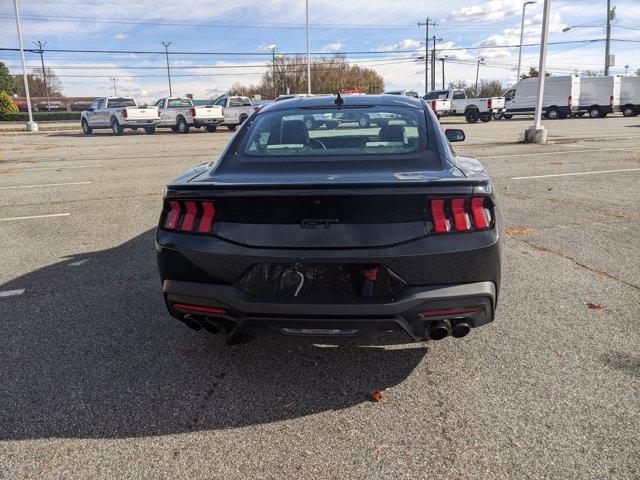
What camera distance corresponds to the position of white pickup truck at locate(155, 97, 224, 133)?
27500 mm

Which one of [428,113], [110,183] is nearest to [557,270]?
[428,113]

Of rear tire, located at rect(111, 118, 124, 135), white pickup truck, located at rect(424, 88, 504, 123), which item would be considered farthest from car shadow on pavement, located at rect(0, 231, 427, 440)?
white pickup truck, located at rect(424, 88, 504, 123)

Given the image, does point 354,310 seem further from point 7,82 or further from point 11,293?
point 7,82

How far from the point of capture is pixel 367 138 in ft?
11.8

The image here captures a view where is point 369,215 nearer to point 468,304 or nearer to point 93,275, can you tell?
point 468,304

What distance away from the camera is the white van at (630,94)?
36031mm

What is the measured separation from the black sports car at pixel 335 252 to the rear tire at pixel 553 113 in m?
36.8

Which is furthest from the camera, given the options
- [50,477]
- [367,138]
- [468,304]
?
[367,138]

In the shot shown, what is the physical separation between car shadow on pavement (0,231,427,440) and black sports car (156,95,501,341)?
14.4 inches

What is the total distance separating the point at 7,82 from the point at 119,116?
106m

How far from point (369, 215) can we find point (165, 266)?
3.80 ft

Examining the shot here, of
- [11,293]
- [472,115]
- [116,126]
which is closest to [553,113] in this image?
[472,115]

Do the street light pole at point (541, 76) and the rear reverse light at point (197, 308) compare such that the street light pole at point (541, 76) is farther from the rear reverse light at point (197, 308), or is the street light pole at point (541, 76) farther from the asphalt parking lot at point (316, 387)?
the rear reverse light at point (197, 308)

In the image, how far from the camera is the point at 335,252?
8.48 ft
